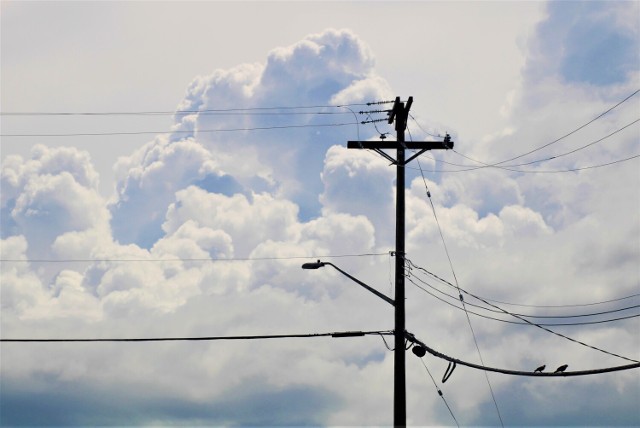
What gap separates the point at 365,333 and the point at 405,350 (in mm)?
1699

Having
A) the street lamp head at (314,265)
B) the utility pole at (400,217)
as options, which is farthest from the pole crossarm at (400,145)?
the street lamp head at (314,265)

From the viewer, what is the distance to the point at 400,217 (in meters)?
24.6

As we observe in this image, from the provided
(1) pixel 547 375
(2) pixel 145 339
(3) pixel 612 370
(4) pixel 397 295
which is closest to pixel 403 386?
(4) pixel 397 295

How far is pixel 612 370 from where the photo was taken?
716 inches

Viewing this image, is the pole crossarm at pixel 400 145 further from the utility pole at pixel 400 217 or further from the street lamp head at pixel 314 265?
the street lamp head at pixel 314 265

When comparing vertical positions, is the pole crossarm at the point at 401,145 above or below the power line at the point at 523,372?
above

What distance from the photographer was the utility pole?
22844mm

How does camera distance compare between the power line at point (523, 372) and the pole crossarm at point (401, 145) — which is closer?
the power line at point (523, 372)

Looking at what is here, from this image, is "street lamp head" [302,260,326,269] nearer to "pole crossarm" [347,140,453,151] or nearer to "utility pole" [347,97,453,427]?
"utility pole" [347,97,453,427]

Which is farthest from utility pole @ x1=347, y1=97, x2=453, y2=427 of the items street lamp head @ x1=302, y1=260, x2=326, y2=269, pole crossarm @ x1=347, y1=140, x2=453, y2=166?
street lamp head @ x1=302, y1=260, x2=326, y2=269

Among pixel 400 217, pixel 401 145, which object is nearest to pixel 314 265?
pixel 400 217

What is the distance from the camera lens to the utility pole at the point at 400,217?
22844 millimetres

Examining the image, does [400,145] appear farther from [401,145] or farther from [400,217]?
[400,217]

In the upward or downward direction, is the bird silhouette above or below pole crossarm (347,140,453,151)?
below
